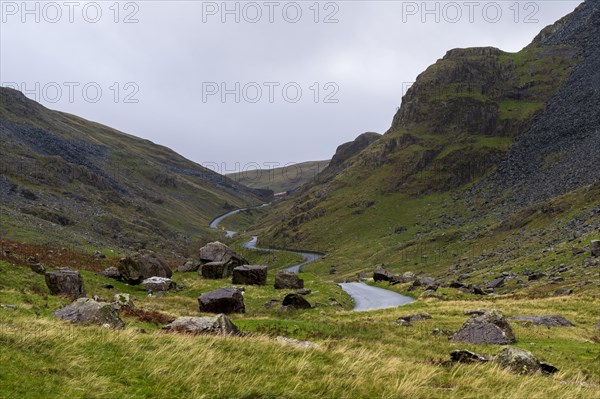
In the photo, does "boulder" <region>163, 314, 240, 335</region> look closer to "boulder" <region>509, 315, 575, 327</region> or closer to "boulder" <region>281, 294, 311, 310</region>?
"boulder" <region>281, 294, 311, 310</region>

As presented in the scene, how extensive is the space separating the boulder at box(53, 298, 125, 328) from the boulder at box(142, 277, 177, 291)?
29.5 metres

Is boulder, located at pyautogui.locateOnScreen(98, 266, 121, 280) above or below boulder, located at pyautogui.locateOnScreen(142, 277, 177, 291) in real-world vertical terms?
above

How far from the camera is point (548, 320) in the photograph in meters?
36.6

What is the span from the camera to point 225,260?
65062mm

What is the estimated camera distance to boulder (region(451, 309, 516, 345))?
28859 mm

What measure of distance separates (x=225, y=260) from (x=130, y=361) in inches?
2032

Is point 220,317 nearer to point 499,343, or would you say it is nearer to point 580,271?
point 499,343

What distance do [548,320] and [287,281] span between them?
3012 cm

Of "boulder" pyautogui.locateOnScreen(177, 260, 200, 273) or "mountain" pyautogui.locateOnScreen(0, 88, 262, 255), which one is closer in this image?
"boulder" pyautogui.locateOnScreen(177, 260, 200, 273)

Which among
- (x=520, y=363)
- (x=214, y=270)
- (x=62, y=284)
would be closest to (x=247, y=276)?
(x=214, y=270)

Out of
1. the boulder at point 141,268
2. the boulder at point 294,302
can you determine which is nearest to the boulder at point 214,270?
the boulder at point 141,268

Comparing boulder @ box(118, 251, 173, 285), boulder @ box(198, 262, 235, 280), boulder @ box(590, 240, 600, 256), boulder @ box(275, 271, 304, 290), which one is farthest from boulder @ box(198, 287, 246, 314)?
boulder @ box(590, 240, 600, 256)

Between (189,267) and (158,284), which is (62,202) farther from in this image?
(158,284)

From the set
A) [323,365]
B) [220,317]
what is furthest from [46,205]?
[323,365]
